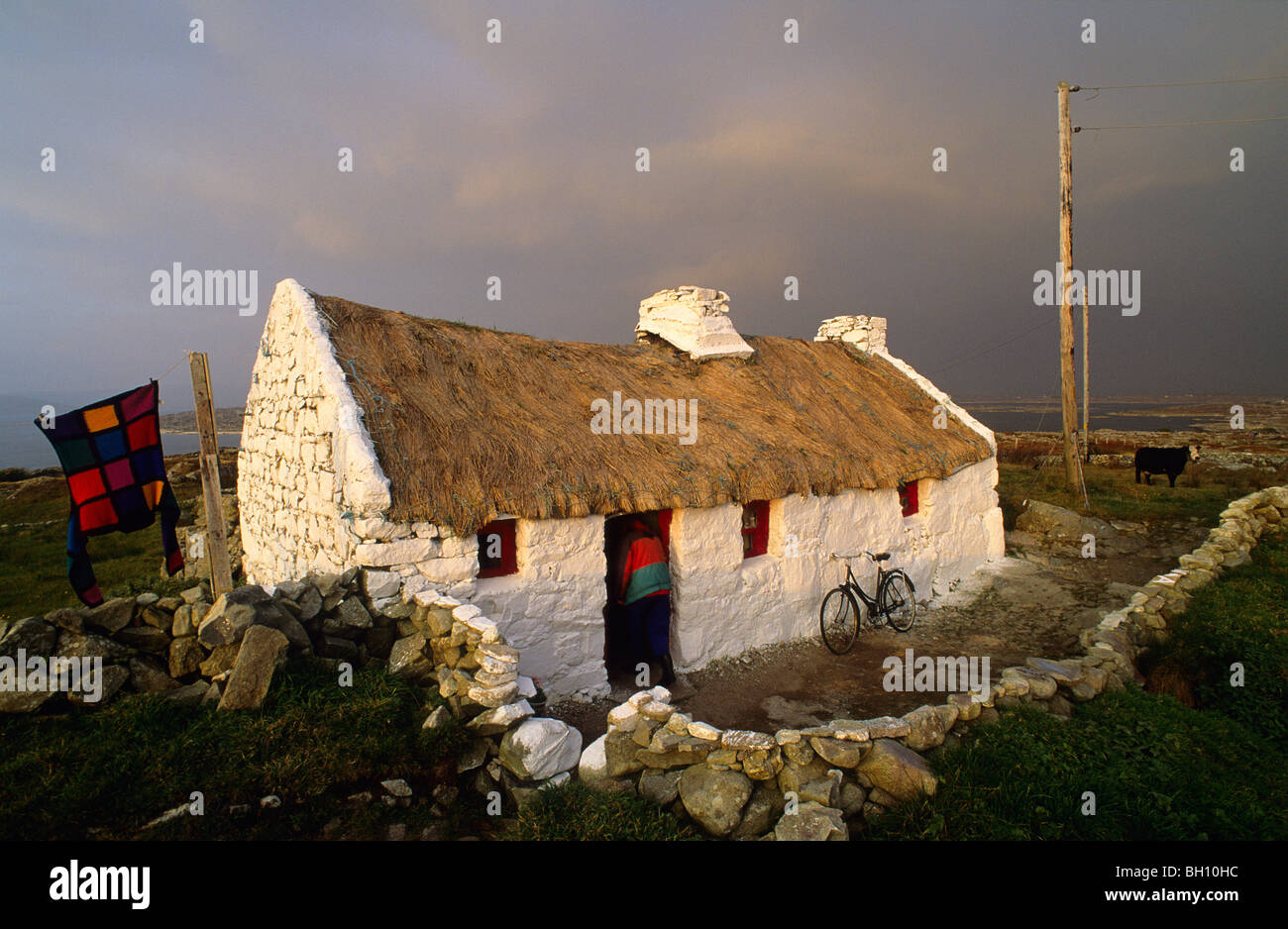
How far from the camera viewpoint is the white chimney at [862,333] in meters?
15.9

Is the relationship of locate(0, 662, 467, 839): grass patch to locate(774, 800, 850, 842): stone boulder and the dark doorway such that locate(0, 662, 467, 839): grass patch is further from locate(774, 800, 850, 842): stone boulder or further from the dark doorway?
the dark doorway

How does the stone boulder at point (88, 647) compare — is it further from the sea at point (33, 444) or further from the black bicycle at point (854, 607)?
the sea at point (33, 444)

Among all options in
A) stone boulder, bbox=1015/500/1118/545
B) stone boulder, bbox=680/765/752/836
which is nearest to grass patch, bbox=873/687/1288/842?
stone boulder, bbox=680/765/752/836

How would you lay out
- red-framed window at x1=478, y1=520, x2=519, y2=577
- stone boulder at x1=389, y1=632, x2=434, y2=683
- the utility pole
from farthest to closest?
the utility pole → red-framed window at x1=478, y1=520, x2=519, y2=577 → stone boulder at x1=389, y1=632, x2=434, y2=683

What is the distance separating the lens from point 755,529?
31.7 feet

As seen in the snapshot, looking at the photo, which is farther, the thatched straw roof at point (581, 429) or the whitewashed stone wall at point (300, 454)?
the thatched straw roof at point (581, 429)

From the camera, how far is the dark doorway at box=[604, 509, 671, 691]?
8.59 metres

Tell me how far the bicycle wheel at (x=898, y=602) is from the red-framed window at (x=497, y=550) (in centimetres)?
653

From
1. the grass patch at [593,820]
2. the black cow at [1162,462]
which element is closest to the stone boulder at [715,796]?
the grass patch at [593,820]

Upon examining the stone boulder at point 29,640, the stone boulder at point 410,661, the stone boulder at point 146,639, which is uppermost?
the stone boulder at point 29,640

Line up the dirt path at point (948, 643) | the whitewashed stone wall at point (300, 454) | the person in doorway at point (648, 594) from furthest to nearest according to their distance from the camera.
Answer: the person in doorway at point (648, 594), the dirt path at point (948, 643), the whitewashed stone wall at point (300, 454)

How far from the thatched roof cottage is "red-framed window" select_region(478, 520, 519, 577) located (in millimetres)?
26

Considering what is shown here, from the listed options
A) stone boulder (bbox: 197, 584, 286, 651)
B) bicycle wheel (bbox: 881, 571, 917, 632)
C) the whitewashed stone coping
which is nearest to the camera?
stone boulder (bbox: 197, 584, 286, 651)

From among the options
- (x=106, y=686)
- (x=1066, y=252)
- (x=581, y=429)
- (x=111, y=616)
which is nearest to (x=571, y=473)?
(x=581, y=429)
